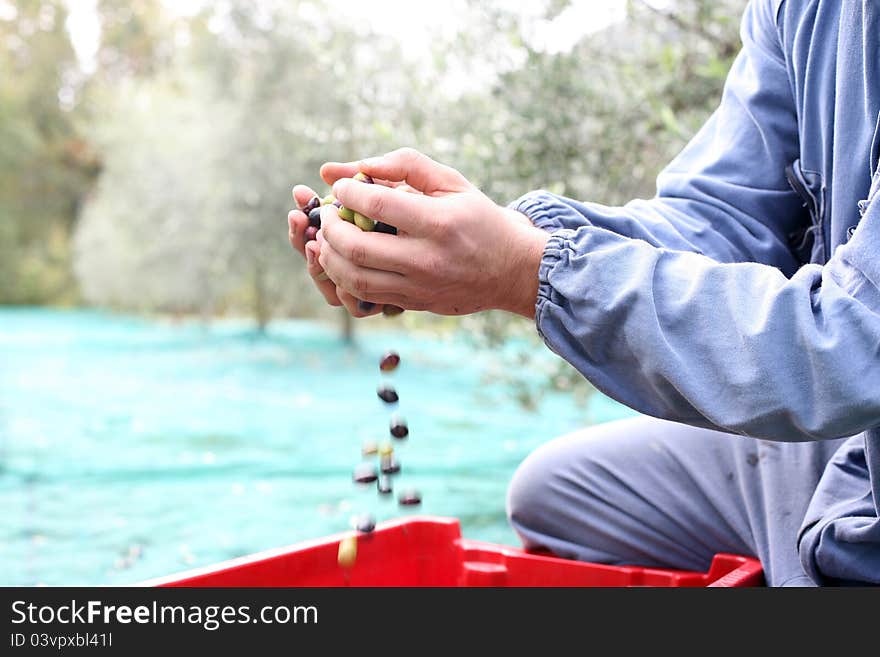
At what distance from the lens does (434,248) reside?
31.0 inches

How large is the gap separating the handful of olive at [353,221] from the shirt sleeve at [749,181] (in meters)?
0.32

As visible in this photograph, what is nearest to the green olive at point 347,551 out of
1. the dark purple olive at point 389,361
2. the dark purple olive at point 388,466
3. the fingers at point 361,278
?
the dark purple olive at point 388,466

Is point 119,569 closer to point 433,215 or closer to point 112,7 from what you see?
point 433,215

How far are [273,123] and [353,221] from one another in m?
5.68

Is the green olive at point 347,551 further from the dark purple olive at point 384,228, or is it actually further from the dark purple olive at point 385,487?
the dark purple olive at point 384,228

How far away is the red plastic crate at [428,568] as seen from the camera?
3.75ft

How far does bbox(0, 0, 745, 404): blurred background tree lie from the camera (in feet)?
7.23

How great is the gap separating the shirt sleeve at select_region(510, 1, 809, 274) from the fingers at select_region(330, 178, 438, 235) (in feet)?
1.26

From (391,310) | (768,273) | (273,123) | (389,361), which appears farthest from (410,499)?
(273,123)

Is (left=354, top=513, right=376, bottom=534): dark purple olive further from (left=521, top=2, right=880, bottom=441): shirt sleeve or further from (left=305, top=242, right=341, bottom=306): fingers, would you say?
(left=521, top=2, right=880, bottom=441): shirt sleeve

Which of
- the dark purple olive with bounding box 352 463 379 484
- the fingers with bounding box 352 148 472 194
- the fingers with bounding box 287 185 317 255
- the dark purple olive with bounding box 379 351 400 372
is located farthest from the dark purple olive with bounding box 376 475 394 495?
the fingers with bounding box 352 148 472 194

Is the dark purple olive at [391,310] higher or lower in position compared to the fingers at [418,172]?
lower

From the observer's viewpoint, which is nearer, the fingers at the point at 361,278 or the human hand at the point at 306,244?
the fingers at the point at 361,278

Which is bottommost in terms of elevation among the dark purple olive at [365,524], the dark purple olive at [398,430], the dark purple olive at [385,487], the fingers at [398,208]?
the dark purple olive at [365,524]
